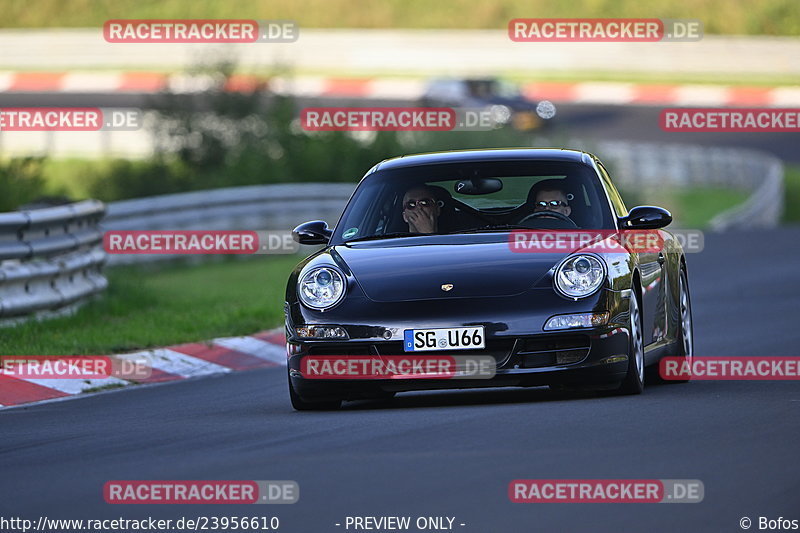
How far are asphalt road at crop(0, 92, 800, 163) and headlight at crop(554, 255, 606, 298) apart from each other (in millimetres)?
31035

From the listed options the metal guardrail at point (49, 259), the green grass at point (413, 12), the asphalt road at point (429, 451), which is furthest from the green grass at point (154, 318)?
the green grass at point (413, 12)

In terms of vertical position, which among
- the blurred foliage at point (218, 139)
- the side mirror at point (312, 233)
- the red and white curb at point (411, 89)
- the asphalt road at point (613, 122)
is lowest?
the side mirror at point (312, 233)

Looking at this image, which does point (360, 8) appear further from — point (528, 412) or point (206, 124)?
point (528, 412)

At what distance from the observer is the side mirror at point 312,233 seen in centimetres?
998

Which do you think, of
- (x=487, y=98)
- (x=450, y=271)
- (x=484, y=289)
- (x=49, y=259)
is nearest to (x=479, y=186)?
(x=450, y=271)

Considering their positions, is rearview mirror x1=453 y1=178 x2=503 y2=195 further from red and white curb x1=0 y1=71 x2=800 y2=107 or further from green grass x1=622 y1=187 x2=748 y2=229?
red and white curb x1=0 y1=71 x2=800 y2=107

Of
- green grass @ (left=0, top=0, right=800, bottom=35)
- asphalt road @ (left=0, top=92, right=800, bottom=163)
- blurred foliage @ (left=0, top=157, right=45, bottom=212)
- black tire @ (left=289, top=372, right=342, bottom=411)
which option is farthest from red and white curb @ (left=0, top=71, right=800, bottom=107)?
black tire @ (left=289, top=372, right=342, bottom=411)

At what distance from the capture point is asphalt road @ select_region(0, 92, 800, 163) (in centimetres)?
4138

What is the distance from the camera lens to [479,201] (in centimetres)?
985

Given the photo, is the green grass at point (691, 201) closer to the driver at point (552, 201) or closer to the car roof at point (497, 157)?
the car roof at point (497, 157)

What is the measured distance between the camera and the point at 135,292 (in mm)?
15750

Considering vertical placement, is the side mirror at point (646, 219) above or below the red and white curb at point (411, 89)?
below

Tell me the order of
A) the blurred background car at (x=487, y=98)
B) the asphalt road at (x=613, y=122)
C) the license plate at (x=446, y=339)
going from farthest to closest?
the blurred background car at (x=487, y=98), the asphalt road at (x=613, y=122), the license plate at (x=446, y=339)

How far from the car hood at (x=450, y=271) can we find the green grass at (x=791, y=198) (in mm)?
24068
